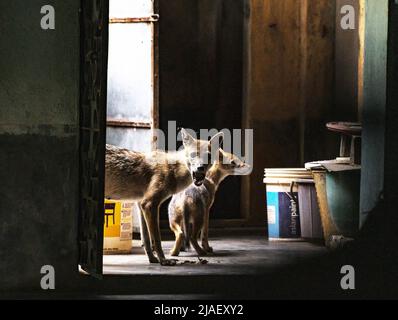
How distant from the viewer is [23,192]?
918 cm

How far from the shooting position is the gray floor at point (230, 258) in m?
10.1

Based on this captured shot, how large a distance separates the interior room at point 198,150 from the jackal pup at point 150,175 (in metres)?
0.02

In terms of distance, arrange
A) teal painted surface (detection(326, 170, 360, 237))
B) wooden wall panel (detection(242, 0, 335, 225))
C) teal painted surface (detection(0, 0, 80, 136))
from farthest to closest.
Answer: wooden wall panel (detection(242, 0, 335, 225))
teal painted surface (detection(326, 170, 360, 237))
teal painted surface (detection(0, 0, 80, 136))

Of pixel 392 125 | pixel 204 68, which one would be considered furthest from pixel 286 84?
pixel 392 125

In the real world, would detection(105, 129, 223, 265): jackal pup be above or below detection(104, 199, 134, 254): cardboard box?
above

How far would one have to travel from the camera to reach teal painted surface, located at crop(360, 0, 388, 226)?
957 centimetres

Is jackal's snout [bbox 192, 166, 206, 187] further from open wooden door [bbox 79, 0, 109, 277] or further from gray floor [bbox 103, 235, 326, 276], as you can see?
open wooden door [bbox 79, 0, 109, 277]

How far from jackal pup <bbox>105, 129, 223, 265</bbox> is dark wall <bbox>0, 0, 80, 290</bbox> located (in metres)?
1.94

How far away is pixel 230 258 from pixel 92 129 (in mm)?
2745

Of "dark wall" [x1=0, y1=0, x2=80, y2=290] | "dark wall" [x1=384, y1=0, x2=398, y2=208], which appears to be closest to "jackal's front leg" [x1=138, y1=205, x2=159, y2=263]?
"dark wall" [x1=0, y1=0, x2=80, y2=290]

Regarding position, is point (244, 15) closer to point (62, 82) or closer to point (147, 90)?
point (147, 90)

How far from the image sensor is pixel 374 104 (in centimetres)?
977

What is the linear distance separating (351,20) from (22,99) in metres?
5.62

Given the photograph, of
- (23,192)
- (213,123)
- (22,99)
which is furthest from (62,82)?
(213,123)
